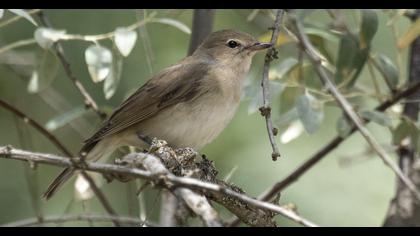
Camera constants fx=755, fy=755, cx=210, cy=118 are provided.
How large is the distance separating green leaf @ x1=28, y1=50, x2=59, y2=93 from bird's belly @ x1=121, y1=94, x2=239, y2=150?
915mm

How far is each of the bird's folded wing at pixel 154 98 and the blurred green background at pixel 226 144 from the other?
610 millimetres

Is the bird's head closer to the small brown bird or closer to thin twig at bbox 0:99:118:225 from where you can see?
the small brown bird

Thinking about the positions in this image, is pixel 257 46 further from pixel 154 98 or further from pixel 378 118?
pixel 378 118

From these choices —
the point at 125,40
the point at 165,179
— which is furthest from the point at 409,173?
the point at 165,179

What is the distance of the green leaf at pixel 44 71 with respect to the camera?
14.8 feet

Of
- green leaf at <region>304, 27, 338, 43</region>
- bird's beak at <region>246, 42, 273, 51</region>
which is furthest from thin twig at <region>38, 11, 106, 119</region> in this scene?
green leaf at <region>304, 27, 338, 43</region>

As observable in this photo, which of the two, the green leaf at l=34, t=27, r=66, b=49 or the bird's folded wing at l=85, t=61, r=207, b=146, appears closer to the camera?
the green leaf at l=34, t=27, r=66, b=49

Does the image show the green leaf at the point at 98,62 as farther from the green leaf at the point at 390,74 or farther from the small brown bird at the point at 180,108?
the green leaf at the point at 390,74

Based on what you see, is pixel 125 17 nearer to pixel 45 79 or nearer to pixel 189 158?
pixel 45 79

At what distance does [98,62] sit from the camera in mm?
4047

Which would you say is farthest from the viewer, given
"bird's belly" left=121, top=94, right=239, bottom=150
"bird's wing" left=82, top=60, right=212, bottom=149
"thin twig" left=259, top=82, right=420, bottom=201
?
"bird's wing" left=82, top=60, right=212, bottom=149

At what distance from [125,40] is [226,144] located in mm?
2337

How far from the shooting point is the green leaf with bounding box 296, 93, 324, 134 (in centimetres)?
402

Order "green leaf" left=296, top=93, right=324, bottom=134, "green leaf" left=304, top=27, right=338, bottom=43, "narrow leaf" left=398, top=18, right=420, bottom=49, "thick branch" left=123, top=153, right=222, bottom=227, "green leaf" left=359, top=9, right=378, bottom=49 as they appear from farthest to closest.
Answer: "green leaf" left=304, top=27, right=338, bottom=43 < "green leaf" left=359, top=9, right=378, bottom=49 < "narrow leaf" left=398, top=18, right=420, bottom=49 < "green leaf" left=296, top=93, right=324, bottom=134 < "thick branch" left=123, top=153, right=222, bottom=227
